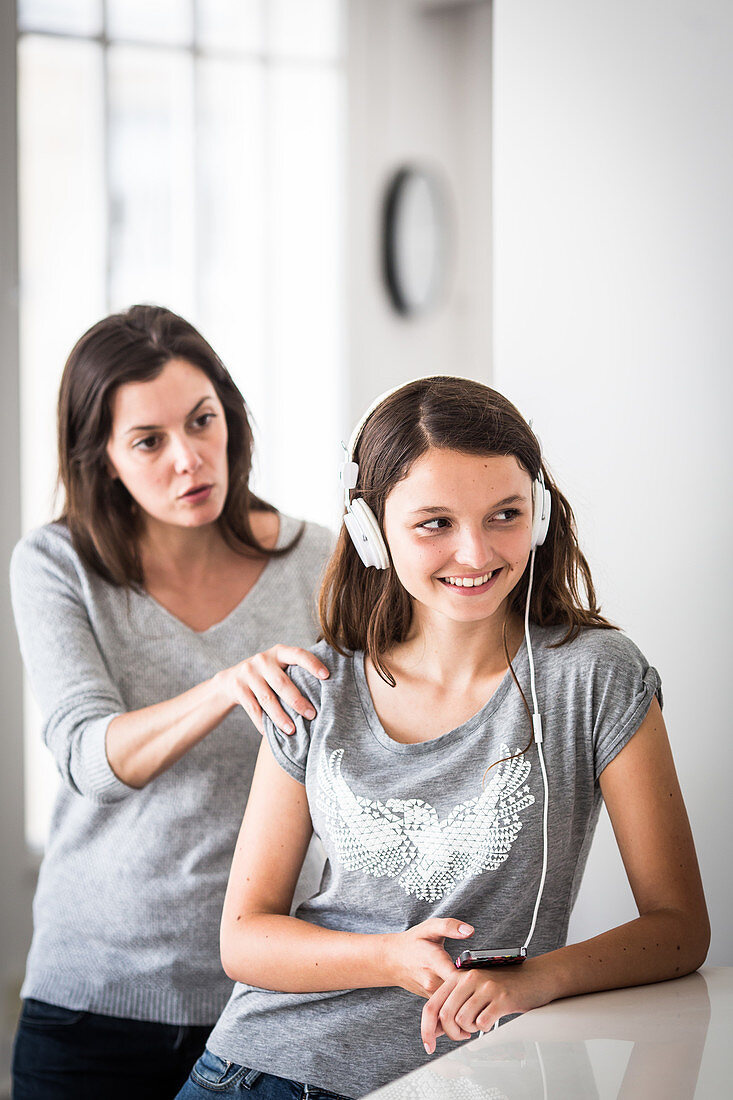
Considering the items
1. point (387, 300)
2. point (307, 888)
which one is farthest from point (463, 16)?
point (307, 888)

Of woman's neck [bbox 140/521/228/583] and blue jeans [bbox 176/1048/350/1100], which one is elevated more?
woman's neck [bbox 140/521/228/583]

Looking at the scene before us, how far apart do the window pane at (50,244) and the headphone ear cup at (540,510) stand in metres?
1.74

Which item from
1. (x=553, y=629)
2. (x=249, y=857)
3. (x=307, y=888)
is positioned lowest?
(x=307, y=888)

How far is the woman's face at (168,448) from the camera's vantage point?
1.57 meters

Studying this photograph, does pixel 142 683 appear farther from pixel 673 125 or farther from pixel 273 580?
pixel 673 125

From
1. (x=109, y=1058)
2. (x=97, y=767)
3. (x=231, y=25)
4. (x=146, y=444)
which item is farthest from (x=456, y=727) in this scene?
(x=231, y=25)

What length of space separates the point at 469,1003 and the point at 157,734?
622mm

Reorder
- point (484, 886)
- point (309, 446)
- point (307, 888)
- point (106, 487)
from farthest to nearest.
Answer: point (309, 446), point (106, 487), point (307, 888), point (484, 886)

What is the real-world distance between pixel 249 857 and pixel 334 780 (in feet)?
0.47

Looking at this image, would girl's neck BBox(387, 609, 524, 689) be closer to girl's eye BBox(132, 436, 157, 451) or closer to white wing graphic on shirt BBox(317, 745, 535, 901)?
white wing graphic on shirt BBox(317, 745, 535, 901)

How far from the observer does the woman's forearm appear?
4.62 feet

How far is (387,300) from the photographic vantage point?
327 cm

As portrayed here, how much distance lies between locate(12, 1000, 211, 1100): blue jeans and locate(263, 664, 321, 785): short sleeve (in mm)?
557

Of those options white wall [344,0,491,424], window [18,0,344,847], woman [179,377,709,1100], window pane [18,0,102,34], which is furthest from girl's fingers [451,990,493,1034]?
window pane [18,0,102,34]
